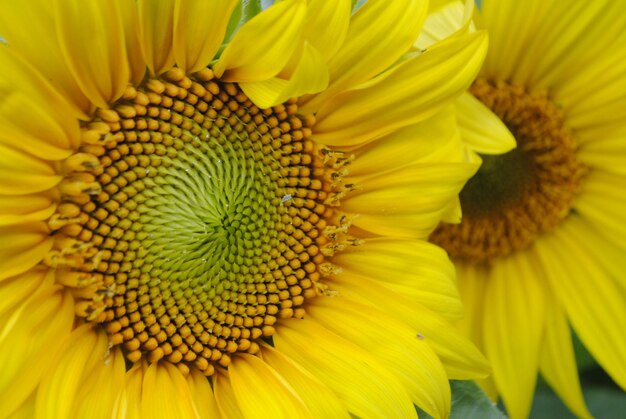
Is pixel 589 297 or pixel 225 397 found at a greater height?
pixel 225 397

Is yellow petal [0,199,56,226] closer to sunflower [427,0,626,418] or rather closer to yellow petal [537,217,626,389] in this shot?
sunflower [427,0,626,418]

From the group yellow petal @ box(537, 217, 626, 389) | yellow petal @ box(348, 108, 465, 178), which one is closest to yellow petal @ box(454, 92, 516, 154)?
yellow petal @ box(348, 108, 465, 178)

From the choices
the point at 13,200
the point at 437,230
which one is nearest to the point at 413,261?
the point at 437,230

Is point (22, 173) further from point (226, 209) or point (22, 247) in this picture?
point (226, 209)

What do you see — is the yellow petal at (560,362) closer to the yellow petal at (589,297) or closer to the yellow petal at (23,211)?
the yellow petal at (589,297)

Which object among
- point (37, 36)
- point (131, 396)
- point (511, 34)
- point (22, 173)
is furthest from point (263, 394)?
point (511, 34)

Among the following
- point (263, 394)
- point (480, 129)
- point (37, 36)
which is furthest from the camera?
point (480, 129)

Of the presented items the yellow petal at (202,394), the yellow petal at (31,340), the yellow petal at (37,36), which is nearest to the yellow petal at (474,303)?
the yellow petal at (202,394)
